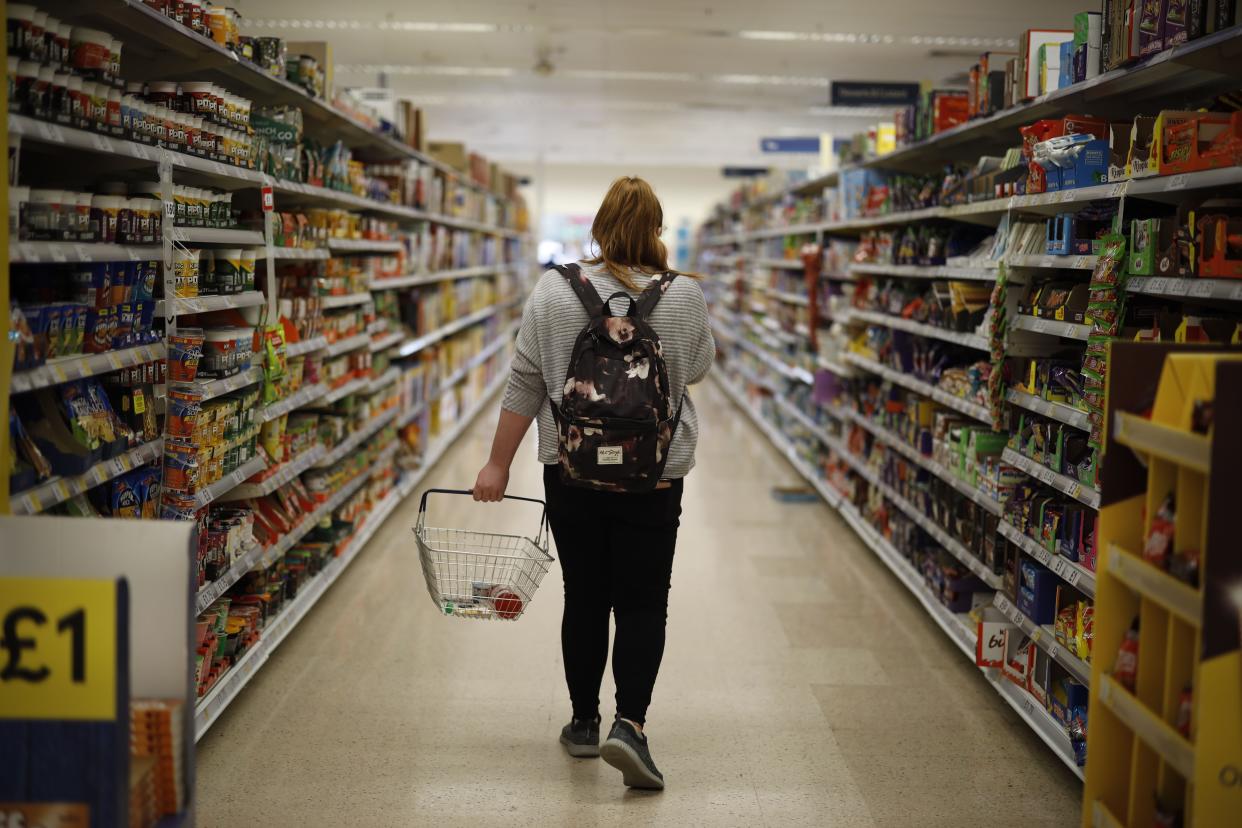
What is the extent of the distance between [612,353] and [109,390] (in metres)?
1.35

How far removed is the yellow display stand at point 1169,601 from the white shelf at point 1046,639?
34.5 inches

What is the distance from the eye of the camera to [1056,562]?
135 inches

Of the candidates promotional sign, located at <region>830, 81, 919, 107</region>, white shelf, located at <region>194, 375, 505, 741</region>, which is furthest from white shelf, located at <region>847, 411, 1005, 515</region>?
promotional sign, located at <region>830, 81, 919, 107</region>

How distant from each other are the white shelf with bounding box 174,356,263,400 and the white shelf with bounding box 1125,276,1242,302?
2.62 m

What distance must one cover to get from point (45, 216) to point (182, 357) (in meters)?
0.79

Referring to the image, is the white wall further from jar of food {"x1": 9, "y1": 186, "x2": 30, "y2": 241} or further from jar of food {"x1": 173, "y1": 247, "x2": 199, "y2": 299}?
jar of food {"x1": 9, "y1": 186, "x2": 30, "y2": 241}

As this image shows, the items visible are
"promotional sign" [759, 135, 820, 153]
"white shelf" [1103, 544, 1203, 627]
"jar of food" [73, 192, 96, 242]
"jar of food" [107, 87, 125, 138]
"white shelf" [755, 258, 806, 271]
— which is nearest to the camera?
"white shelf" [1103, 544, 1203, 627]

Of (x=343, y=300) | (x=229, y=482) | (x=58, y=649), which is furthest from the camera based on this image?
(x=343, y=300)

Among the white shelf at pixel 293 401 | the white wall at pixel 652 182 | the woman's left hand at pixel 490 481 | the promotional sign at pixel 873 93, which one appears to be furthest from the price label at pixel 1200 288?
the white wall at pixel 652 182

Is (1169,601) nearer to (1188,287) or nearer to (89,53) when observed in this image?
(1188,287)

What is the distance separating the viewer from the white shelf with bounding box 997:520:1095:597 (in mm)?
3197

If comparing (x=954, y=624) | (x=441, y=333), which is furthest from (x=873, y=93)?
(x=954, y=624)

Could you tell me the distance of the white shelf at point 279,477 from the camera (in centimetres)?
400

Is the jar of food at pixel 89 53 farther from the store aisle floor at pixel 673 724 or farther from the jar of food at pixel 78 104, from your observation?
the store aisle floor at pixel 673 724
